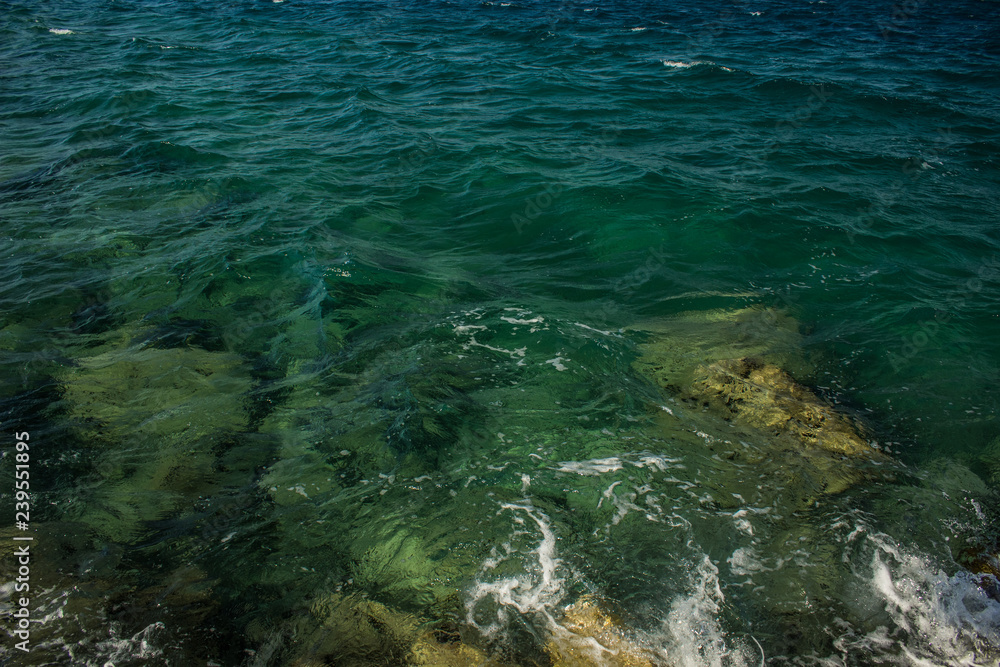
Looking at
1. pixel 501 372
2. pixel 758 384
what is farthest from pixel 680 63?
A: pixel 501 372

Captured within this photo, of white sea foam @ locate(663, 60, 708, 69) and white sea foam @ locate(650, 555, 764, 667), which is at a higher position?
white sea foam @ locate(663, 60, 708, 69)

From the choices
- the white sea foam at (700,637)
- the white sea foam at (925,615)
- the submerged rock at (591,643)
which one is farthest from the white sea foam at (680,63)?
Answer: the submerged rock at (591,643)

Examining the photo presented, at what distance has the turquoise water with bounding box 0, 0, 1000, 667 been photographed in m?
4.09

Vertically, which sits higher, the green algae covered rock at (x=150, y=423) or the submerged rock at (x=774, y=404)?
the green algae covered rock at (x=150, y=423)

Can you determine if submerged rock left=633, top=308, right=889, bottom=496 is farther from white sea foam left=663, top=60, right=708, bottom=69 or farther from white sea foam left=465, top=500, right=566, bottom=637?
white sea foam left=663, top=60, right=708, bottom=69

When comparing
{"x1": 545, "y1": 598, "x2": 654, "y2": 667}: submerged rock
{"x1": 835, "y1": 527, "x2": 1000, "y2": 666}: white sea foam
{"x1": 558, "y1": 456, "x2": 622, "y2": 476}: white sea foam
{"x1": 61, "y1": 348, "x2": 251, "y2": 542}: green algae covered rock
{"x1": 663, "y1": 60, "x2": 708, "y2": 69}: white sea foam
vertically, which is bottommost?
{"x1": 835, "y1": 527, "x2": 1000, "y2": 666}: white sea foam

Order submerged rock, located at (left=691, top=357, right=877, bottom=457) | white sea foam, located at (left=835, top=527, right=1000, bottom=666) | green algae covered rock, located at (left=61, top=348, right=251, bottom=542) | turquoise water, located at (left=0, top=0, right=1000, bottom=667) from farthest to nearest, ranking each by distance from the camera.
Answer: submerged rock, located at (left=691, top=357, right=877, bottom=457)
green algae covered rock, located at (left=61, top=348, right=251, bottom=542)
turquoise water, located at (left=0, top=0, right=1000, bottom=667)
white sea foam, located at (left=835, top=527, right=1000, bottom=666)

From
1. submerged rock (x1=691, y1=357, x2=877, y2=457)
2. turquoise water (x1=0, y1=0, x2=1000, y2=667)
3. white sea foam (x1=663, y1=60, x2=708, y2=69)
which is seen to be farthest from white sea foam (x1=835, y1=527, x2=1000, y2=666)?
white sea foam (x1=663, y1=60, x2=708, y2=69)

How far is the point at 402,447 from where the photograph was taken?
17.8 feet

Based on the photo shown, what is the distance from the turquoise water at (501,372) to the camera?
4094mm

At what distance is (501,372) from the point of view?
6.60m

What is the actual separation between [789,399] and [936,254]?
5.43 meters

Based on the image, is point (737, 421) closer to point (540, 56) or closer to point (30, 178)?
point (30, 178)

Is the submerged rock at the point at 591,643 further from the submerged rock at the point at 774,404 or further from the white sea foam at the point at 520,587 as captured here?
the submerged rock at the point at 774,404
